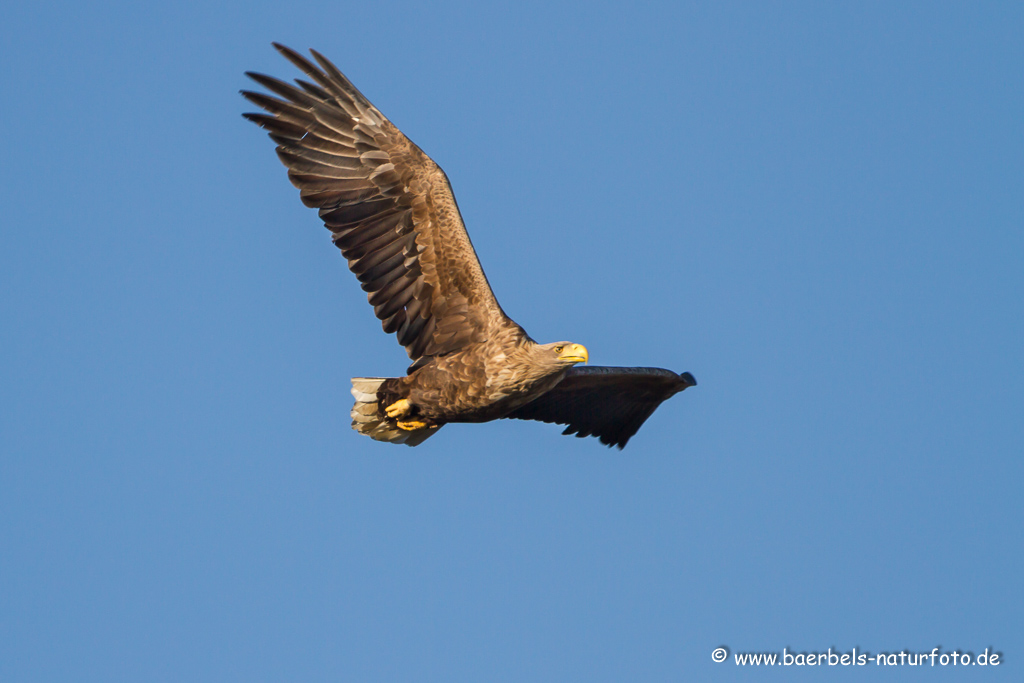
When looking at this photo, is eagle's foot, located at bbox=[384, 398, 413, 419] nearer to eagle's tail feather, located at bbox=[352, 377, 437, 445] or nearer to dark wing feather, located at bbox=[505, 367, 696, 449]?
eagle's tail feather, located at bbox=[352, 377, 437, 445]

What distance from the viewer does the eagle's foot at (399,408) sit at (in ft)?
41.4

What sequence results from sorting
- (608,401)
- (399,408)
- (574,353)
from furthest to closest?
1. (608,401)
2. (399,408)
3. (574,353)

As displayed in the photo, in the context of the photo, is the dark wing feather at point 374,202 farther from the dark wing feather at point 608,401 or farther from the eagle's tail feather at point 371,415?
the dark wing feather at point 608,401

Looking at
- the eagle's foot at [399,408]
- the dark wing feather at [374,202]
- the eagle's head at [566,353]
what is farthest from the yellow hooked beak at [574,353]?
the eagle's foot at [399,408]

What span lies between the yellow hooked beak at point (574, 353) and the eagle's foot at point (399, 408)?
5.80 feet

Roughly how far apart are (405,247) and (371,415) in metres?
1.72

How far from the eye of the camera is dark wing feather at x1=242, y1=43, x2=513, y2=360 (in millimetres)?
12188

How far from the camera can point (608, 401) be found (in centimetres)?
1445

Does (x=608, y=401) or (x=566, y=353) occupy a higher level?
(x=608, y=401)

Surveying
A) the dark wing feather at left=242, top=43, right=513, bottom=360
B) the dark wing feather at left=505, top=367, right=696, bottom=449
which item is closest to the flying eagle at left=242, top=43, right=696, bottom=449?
the dark wing feather at left=242, top=43, right=513, bottom=360

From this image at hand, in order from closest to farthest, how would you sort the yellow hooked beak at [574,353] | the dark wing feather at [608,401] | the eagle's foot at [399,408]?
the yellow hooked beak at [574,353], the eagle's foot at [399,408], the dark wing feather at [608,401]

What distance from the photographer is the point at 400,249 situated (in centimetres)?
1236

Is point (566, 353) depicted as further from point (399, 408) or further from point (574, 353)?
point (399, 408)

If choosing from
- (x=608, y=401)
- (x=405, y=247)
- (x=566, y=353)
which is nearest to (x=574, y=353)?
(x=566, y=353)
